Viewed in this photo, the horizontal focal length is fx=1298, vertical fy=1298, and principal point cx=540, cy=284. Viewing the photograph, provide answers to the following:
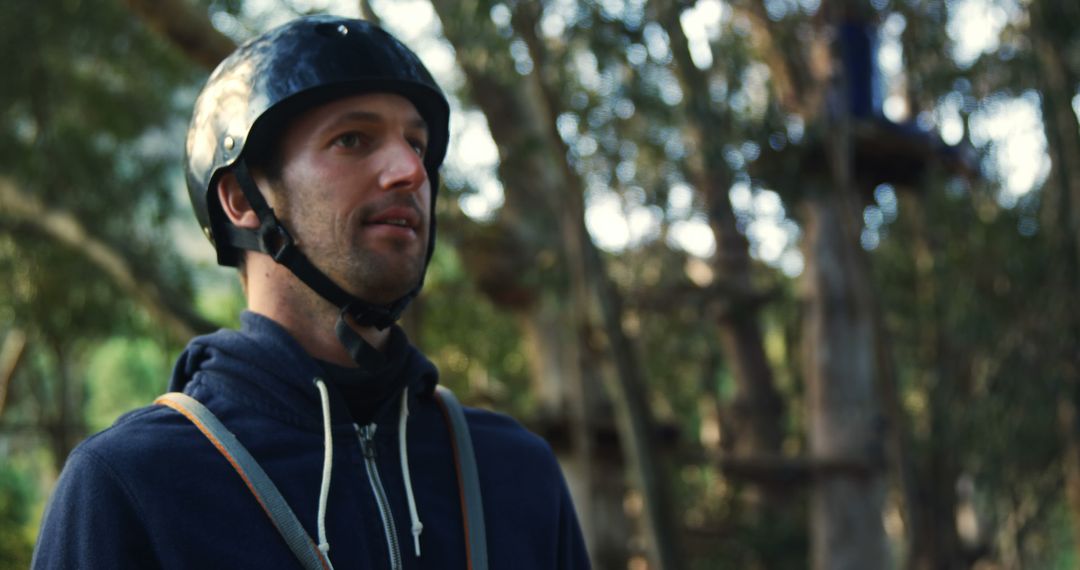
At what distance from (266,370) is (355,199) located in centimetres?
30

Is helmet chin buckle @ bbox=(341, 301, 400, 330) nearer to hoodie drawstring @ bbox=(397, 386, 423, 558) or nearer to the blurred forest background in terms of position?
hoodie drawstring @ bbox=(397, 386, 423, 558)

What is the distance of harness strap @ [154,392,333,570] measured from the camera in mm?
1688

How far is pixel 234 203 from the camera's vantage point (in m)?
2.12

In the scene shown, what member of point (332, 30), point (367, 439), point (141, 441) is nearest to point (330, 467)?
point (367, 439)

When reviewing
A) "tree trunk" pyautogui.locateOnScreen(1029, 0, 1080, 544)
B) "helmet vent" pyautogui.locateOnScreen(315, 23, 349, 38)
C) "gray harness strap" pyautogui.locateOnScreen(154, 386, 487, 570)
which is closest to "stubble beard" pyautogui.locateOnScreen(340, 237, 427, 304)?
"gray harness strap" pyautogui.locateOnScreen(154, 386, 487, 570)

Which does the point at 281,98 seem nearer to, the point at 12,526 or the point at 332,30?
the point at 332,30

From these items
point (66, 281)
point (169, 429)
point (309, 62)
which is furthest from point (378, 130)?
point (66, 281)

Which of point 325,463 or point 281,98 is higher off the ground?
point 281,98

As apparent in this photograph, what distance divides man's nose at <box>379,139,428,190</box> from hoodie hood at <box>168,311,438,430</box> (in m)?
0.26

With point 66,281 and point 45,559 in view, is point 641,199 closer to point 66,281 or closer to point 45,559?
point 66,281

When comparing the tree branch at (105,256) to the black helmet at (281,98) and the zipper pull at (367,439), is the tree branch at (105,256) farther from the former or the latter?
the zipper pull at (367,439)

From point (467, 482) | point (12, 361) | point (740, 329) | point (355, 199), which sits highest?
point (355, 199)

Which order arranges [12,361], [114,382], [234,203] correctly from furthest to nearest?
[114,382] < [12,361] < [234,203]

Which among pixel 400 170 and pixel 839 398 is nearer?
pixel 400 170
